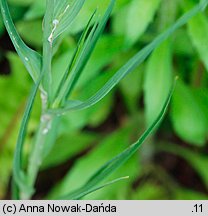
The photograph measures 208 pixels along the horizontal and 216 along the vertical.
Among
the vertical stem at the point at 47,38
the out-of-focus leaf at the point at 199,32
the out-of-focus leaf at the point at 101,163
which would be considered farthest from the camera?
the out-of-focus leaf at the point at 101,163

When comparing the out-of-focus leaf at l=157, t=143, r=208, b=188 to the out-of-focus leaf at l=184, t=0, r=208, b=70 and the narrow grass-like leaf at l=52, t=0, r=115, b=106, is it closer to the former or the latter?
the out-of-focus leaf at l=184, t=0, r=208, b=70

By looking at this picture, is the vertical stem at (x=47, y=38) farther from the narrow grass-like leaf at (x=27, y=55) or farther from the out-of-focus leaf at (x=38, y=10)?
the out-of-focus leaf at (x=38, y=10)

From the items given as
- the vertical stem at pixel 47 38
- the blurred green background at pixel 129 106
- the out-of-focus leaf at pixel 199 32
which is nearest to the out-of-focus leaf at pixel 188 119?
the blurred green background at pixel 129 106

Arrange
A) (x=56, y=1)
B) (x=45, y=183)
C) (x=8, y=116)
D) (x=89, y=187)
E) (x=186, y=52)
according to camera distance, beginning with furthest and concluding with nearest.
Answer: (x=45, y=183), (x=8, y=116), (x=186, y=52), (x=89, y=187), (x=56, y=1)
